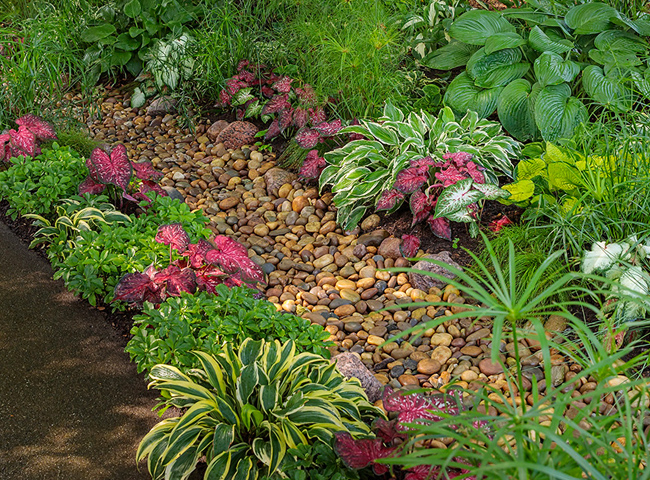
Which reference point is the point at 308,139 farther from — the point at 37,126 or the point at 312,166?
the point at 37,126

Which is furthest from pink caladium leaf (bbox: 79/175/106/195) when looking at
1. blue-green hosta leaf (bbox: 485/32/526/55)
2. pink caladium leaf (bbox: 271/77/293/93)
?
blue-green hosta leaf (bbox: 485/32/526/55)

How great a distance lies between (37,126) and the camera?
11.9 ft

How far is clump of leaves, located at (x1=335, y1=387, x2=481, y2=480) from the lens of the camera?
1.72 metres

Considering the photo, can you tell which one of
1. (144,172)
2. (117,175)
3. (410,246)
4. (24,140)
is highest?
(24,140)

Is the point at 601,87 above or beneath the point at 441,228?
above

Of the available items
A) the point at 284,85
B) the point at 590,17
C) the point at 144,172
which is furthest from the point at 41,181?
the point at 590,17

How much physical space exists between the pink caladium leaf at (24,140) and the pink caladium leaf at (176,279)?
4.73 feet

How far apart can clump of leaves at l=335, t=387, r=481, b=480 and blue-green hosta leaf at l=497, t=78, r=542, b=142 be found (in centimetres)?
222

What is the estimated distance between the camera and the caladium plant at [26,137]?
139 inches

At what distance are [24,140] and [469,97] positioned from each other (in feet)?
8.63

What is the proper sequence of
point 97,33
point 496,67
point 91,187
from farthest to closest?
point 97,33, point 496,67, point 91,187

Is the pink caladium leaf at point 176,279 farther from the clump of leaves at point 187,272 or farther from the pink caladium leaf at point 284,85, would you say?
the pink caladium leaf at point 284,85

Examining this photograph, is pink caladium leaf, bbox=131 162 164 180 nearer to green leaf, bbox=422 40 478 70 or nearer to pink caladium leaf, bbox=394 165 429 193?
pink caladium leaf, bbox=394 165 429 193

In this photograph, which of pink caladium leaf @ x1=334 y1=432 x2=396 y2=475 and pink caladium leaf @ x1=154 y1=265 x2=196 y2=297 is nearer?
pink caladium leaf @ x1=334 y1=432 x2=396 y2=475
